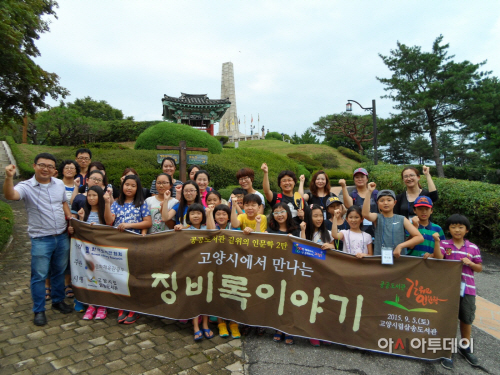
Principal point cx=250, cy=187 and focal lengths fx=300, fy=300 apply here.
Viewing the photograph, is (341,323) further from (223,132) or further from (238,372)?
(223,132)

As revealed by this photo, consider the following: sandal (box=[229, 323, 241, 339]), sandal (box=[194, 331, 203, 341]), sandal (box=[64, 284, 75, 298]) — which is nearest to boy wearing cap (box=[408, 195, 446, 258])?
sandal (box=[229, 323, 241, 339])

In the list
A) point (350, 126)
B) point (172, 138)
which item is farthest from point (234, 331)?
point (350, 126)

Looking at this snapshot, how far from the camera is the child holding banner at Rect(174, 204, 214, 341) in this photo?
10.9 feet

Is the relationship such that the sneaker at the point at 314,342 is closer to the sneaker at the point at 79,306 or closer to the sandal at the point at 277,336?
the sandal at the point at 277,336

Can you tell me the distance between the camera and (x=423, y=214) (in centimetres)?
326

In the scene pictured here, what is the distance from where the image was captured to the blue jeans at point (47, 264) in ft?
11.6

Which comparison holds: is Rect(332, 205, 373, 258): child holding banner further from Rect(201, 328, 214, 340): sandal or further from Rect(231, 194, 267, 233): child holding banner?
Rect(201, 328, 214, 340): sandal

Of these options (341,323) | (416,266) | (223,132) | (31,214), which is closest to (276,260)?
(341,323)

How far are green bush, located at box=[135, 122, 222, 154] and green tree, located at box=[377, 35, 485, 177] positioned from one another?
15029 millimetres

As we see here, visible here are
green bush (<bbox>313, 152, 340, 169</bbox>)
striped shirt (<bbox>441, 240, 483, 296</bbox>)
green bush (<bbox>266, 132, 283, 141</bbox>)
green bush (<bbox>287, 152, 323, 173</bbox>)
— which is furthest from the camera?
green bush (<bbox>266, 132, 283, 141</bbox>)

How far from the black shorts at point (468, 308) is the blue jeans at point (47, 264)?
180 inches

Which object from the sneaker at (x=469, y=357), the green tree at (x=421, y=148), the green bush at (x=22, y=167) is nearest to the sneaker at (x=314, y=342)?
the sneaker at (x=469, y=357)

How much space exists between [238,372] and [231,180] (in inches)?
377

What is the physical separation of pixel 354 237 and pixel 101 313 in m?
3.21
